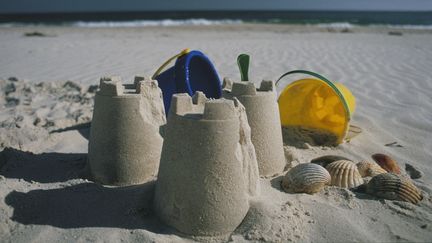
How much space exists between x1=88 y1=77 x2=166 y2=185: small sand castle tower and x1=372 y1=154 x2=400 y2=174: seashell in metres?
1.69

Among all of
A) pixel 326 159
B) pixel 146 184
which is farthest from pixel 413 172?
pixel 146 184

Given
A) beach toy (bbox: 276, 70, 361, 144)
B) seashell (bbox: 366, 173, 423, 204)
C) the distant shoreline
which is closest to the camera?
seashell (bbox: 366, 173, 423, 204)

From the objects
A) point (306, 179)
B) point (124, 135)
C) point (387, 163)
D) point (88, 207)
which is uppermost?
point (124, 135)

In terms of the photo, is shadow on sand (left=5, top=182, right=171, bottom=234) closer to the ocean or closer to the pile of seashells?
the pile of seashells

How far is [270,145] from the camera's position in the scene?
252 cm

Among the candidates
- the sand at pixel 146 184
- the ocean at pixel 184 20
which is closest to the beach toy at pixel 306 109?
the sand at pixel 146 184

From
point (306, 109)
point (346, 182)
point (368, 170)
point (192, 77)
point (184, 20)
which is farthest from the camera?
point (184, 20)

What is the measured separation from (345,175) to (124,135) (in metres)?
1.41

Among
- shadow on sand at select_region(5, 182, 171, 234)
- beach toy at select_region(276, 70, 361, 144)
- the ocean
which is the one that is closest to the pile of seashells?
shadow on sand at select_region(5, 182, 171, 234)

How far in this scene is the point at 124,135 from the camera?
235 cm

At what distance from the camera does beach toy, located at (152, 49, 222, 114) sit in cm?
275

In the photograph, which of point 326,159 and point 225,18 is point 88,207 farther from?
point 225,18

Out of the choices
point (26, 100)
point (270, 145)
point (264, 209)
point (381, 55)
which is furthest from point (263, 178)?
point (381, 55)

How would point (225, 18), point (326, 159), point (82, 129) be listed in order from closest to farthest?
point (326, 159), point (82, 129), point (225, 18)
